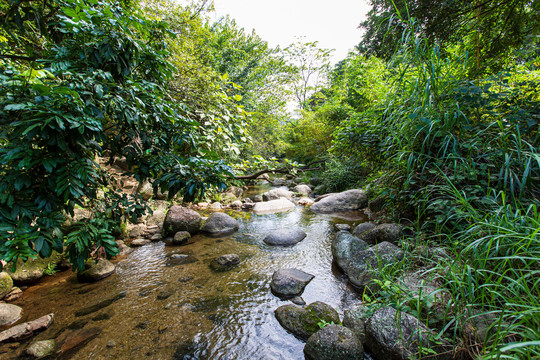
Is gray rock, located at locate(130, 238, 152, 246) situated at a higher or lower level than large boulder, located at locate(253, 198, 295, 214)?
higher

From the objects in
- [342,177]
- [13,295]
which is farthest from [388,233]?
[342,177]

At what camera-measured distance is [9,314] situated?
2264 mm

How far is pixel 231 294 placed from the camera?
276 centimetres

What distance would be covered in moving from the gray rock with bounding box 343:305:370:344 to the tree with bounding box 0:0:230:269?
190cm

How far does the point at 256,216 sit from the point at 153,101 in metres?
5.41

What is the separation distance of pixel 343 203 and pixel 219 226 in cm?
419

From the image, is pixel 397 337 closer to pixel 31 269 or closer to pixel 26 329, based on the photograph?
pixel 26 329

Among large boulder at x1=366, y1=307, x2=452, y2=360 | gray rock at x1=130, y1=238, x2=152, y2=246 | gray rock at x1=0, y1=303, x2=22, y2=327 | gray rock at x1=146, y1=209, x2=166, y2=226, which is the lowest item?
large boulder at x1=366, y1=307, x2=452, y2=360

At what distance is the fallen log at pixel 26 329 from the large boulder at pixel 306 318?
254cm

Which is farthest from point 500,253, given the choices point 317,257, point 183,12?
point 183,12

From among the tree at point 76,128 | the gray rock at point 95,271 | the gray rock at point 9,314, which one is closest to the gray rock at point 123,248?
the gray rock at point 95,271

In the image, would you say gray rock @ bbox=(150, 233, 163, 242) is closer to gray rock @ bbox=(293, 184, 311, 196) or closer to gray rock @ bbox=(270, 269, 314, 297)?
gray rock @ bbox=(270, 269, 314, 297)

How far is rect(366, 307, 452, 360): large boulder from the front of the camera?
1373 mm

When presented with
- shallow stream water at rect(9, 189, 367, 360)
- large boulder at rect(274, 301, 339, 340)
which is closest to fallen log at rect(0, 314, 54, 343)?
shallow stream water at rect(9, 189, 367, 360)
